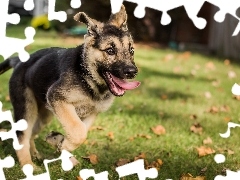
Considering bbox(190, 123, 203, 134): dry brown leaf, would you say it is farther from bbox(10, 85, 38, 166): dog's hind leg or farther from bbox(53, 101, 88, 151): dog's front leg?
bbox(53, 101, 88, 151): dog's front leg

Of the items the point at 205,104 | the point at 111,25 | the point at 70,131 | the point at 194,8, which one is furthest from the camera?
the point at 205,104

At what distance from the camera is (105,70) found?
5.28 metres

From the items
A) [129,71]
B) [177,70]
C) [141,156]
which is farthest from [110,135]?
[177,70]

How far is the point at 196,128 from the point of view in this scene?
777 centimetres

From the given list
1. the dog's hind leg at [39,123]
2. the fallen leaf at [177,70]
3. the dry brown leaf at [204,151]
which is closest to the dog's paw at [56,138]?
the dog's hind leg at [39,123]

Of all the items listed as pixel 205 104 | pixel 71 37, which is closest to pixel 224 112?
pixel 205 104

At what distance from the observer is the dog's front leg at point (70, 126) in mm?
5109

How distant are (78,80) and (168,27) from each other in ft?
62.5

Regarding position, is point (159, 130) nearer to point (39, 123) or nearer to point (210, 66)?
point (39, 123)

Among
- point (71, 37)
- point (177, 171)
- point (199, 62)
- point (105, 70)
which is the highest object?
point (105, 70)

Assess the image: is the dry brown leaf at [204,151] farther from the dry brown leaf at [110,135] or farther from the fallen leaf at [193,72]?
the fallen leaf at [193,72]

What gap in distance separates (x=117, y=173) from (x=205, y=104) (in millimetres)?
4843

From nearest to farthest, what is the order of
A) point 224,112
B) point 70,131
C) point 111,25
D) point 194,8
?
point 70,131
point 111,25
point 194,8
point 224,112

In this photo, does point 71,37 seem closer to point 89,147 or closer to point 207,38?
point 207,38
